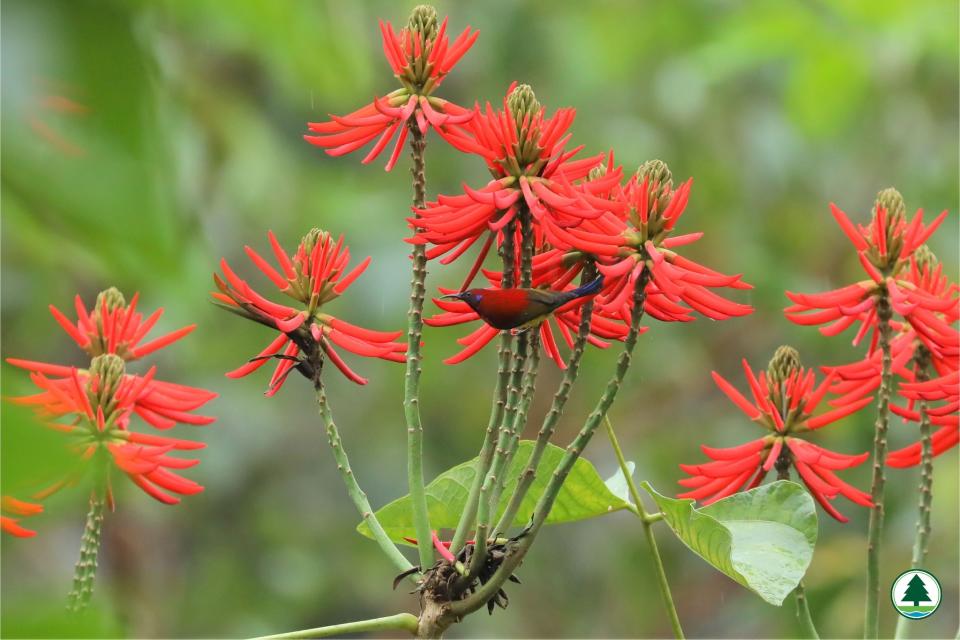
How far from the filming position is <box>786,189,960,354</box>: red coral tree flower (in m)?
0.55

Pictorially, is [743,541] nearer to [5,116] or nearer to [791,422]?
[791,422]

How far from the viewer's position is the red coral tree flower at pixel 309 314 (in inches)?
18.9

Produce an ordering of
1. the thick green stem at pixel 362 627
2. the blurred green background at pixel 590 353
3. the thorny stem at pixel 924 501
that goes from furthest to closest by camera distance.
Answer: the blurred green background at pixel 590 353
the thorny stem at pixel 924 501
the thick green stem at pixel 362 627

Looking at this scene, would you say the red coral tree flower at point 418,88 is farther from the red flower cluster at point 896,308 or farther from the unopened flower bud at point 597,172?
the red flower cluster at point 896,308

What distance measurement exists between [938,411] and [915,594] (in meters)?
0.09

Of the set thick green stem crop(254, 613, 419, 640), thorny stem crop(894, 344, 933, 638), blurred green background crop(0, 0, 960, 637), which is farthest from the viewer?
blurred green background crop(0, 0, 960, 637)

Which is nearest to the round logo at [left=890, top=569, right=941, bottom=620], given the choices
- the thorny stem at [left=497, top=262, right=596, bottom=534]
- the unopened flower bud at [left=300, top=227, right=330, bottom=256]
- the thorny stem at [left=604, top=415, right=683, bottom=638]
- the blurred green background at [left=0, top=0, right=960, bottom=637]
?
the thorny stem at [left=604, top=415, right=683, bottom=638]

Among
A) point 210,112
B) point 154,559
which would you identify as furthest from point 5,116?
point 154,559

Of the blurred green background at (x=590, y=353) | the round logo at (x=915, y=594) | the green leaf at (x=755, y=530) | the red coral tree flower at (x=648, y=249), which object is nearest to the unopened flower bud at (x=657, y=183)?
the red coral tree flower at (x=648, y=249)

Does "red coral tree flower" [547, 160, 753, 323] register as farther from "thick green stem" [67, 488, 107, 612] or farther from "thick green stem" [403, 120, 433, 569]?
"thick green stem" [67, 488, 107, 612]

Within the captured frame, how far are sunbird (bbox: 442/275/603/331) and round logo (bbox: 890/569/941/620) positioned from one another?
0.23m

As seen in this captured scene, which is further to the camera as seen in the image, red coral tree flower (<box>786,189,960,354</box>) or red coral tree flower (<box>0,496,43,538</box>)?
red coral tree flower (<box>786,189,960,354</box>)

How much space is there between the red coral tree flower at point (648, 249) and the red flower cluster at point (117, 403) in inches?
6.8

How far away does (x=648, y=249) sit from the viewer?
45 centimetres
